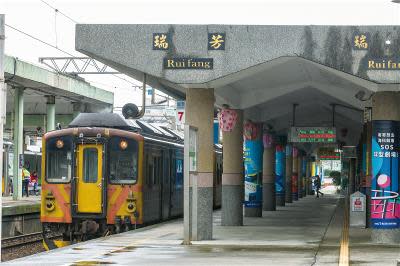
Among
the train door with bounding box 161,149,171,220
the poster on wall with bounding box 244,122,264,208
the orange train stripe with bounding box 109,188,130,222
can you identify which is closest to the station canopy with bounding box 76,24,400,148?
the orange train stripe with bounding box 109,188,130,222

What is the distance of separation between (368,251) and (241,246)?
2.35m

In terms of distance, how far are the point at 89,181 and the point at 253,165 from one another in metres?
7.80

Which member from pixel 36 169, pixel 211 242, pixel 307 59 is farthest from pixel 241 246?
pixel 36 169

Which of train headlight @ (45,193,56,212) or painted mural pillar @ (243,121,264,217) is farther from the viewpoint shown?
painted mural pillar @ (243,121,264,217)

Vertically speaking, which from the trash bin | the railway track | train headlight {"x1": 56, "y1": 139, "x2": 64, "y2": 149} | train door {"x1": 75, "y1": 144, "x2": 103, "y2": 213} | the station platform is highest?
train headlight {"x1": 56, "y1": 139, "x2": 64, "y2": 149}

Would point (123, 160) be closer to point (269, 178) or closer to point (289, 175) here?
point (269, 178)

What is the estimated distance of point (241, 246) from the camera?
1533 centimetres

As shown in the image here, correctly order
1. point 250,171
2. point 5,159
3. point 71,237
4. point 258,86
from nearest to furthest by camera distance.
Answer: point 71,237 → point 258,86 → point 250,171 → point 5,159

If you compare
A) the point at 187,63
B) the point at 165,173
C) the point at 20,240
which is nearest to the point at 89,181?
the point at 165,173

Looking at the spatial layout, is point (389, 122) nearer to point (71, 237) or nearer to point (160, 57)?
point (160, 57)

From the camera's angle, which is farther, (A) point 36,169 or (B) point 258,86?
(A) point 36,169

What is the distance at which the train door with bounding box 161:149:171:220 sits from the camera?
21.3 meters

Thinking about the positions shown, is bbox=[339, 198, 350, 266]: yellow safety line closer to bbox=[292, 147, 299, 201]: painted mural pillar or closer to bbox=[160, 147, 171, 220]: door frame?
bbox=[160, 147, 171, 220]: door frame

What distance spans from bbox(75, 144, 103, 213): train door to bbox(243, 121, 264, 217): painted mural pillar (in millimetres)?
7270
